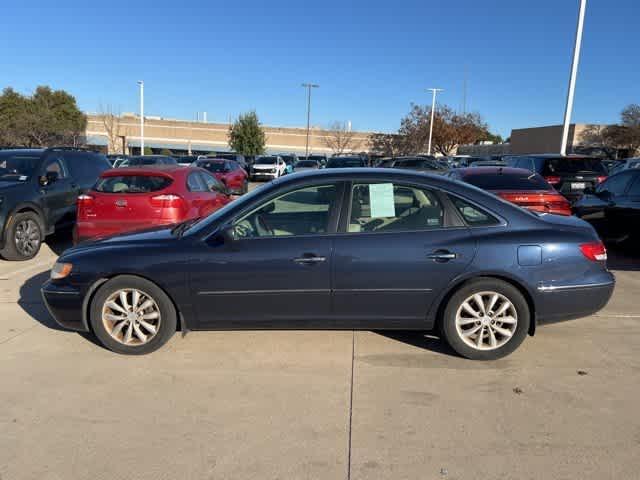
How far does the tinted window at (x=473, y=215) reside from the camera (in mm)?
3975

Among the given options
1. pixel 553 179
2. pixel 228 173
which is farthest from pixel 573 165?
pixel 228 173

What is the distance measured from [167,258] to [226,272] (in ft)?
1.66

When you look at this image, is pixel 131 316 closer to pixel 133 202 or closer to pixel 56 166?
pixel 133 202

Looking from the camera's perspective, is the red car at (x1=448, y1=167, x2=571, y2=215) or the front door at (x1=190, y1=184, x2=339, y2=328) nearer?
the front door at (x1=190, y1=184, x2=339, y2=328)

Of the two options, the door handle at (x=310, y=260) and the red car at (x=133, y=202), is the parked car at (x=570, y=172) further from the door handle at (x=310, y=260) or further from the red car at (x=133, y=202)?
the door handle at (x=310, y=260)

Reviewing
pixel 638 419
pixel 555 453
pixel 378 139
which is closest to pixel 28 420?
pixel 555 453

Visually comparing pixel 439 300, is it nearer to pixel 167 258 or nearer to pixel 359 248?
pixel 359 248

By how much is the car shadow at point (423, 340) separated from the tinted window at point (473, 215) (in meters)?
1.13

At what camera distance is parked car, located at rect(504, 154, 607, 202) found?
10727 millimetres

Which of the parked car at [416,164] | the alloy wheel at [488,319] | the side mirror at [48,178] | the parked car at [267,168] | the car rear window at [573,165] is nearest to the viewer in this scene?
the alloy wheel at [488,319]

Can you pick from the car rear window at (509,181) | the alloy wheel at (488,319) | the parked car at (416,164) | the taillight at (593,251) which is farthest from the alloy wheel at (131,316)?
the parked car at (416,164)

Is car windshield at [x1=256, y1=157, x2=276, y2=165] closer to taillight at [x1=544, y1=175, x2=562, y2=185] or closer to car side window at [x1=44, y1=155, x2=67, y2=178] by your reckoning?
taillight at [x1=544, y1=175, x2=562, y2=185]

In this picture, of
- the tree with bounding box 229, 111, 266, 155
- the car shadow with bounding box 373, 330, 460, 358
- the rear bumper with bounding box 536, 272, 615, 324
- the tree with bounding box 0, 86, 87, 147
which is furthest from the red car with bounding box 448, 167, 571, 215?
the tree with bounding box 229, 111, 266, 155

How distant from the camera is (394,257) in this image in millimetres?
3846
